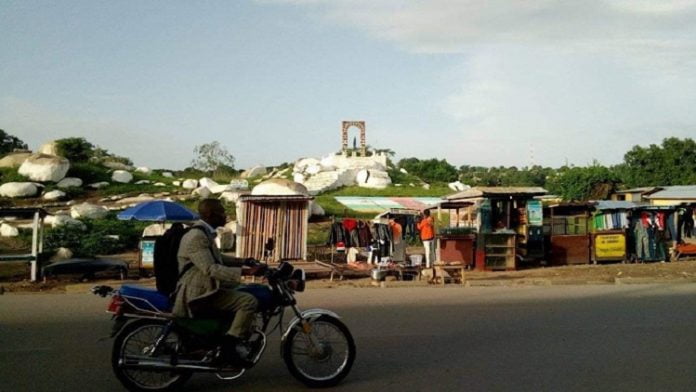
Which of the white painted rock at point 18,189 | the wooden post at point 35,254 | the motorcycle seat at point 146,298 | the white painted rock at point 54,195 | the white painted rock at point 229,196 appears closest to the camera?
the motorcycle seat at point 146,298

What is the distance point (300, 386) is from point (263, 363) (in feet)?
3.28

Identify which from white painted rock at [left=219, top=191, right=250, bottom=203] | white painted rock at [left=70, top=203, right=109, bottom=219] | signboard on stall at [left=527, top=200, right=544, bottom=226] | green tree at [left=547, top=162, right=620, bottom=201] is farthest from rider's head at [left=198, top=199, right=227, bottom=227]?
green tree at [left=547, top=162, right=620, bottom=201]

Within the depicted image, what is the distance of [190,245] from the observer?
5.54 meters

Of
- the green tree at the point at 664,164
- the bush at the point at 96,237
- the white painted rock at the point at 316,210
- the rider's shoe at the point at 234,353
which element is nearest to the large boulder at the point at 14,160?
the bush at the point at 96,237

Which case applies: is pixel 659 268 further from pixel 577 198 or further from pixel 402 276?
pixel 577 198

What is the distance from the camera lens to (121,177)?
4281 centimetres

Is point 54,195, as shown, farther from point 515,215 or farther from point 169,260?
point 169,260

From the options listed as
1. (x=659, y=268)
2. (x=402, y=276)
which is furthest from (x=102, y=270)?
(x=659, y=268)

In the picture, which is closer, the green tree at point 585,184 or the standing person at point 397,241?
the standing person at point 397,241

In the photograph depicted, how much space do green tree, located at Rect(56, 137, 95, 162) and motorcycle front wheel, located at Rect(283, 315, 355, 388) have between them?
44.8 meters

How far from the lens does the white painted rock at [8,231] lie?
23.1 m

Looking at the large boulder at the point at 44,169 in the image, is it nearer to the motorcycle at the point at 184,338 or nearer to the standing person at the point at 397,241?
the standing person at the point at 397,241

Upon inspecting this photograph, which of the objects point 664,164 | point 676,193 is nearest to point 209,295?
point 676,193

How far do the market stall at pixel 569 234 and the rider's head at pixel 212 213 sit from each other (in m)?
17.4
